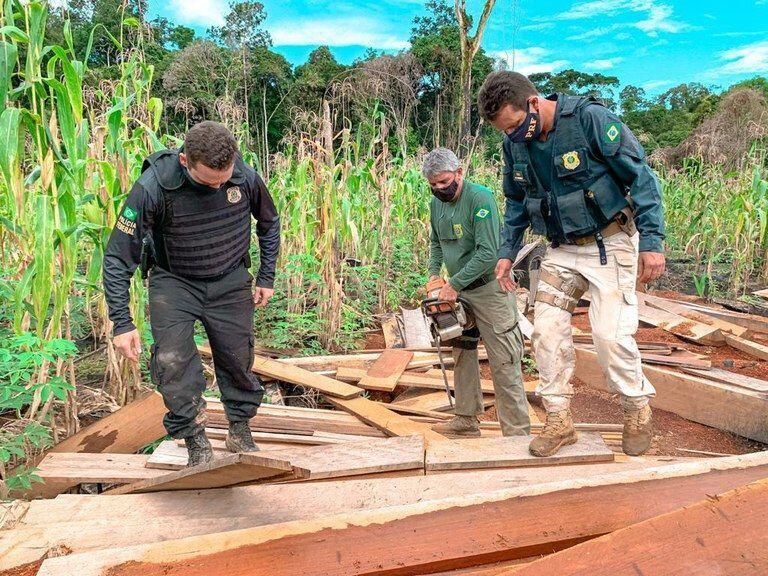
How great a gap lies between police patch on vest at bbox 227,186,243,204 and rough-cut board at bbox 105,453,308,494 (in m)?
1.36

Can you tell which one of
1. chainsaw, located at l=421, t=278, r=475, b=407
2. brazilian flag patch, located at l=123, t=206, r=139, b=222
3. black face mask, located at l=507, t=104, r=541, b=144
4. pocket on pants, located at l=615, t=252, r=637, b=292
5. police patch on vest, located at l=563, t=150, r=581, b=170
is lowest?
chainsaw, located at l=421, t=278, r=475, b=407

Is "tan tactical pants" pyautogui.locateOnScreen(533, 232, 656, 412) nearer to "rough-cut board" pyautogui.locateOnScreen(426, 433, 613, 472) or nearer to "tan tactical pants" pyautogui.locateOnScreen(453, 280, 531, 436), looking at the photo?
"rough-cut board" pyautogui.locateOnScreen(426, 433, 613, 472)

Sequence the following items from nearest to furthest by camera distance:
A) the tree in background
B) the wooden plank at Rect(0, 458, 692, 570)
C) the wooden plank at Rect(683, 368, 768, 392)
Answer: the wooden plank at Rect(0, 458, 692, 570), the wooden plank at Rect(683, 368, 768, 392), the tree in background

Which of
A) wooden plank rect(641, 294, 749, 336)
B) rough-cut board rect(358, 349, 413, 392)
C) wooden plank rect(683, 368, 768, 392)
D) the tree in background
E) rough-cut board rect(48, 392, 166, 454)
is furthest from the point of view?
the tree in background

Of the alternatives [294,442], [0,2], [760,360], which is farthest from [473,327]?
[760,360]

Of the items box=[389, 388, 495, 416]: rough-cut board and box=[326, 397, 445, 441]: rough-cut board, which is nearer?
box=[326, 397, 445, 441]: rough-cut board

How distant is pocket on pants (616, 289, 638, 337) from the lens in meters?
2.99

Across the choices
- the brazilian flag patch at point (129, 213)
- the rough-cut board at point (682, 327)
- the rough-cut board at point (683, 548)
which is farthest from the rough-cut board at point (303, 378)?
the rough-cut board at point (682, 327)

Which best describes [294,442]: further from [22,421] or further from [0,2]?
[0,2]

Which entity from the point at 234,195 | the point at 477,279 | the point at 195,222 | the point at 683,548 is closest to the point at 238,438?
the point at 195,222

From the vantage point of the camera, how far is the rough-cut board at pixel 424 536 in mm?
1784

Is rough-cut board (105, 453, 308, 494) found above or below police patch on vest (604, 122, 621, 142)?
below

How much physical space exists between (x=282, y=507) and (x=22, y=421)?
1.83 meters

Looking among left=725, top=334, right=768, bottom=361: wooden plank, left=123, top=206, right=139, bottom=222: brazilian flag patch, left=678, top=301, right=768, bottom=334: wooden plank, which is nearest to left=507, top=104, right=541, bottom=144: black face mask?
left=123, top=206, right=139, bottom=222: brazilian flag patch
